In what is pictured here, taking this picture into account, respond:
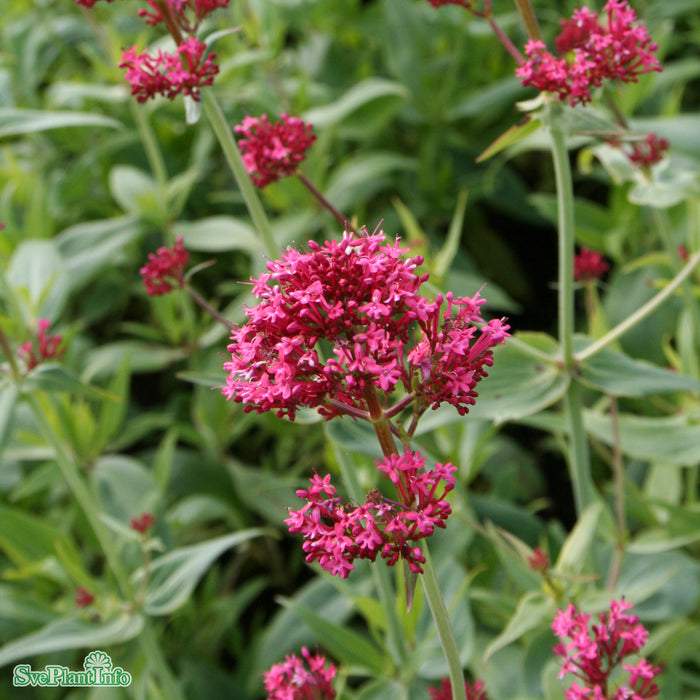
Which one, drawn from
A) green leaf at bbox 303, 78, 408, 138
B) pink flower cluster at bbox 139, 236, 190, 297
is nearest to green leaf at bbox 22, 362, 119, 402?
Answer: pink flower cluster at bbox 139, 236, 190, 297

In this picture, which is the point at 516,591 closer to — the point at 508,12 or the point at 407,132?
the point at 407,132

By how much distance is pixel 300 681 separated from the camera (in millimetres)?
1100

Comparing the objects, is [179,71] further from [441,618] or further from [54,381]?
[441,618]

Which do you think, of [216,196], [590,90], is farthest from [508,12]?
[590,90]

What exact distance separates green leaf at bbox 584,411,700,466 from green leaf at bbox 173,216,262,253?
100 centimetres

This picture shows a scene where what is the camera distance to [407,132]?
10.1 feet

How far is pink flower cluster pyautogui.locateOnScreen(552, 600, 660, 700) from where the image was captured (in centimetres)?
103

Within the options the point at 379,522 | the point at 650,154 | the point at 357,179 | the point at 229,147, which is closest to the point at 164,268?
the point at 229,147

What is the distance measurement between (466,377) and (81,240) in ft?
5.99

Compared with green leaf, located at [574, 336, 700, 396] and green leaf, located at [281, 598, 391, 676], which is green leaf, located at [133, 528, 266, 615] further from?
green leaf, located at [574, 336, 700, 396]

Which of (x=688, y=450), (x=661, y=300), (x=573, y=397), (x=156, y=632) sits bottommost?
(x=156, y=632)

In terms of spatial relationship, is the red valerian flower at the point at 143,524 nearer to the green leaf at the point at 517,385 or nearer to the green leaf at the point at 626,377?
the green leaf at the point at 517,385

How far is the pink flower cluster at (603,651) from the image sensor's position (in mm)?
1028
